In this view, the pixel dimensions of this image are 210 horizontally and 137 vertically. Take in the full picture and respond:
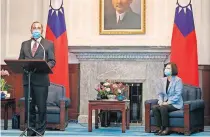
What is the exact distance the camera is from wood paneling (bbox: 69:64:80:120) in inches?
363

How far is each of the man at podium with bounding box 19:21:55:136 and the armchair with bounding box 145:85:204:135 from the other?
2.42 m

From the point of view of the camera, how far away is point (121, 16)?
29.9 feet

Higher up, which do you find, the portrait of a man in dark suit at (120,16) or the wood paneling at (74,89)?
the portrait of a man in dark suit at (120,16)

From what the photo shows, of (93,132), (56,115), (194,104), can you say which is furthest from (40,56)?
(194,104)

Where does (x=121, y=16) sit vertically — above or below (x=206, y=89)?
above

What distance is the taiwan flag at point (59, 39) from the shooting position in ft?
28.4

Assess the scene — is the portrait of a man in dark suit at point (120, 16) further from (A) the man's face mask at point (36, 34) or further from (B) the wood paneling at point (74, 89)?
(A) the man's face mask at point (36, 34)

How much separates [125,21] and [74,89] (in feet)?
6.11

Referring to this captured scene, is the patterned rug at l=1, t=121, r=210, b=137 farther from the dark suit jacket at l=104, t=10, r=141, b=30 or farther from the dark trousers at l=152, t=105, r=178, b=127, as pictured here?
the dark suit jacket at l=104, t=10, r=141, b=30

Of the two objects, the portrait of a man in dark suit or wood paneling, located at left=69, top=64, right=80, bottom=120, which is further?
wood paneling, located at left=69, top=64, right=80, bottom=120

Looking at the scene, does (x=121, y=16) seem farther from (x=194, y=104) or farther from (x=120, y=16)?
(x=194, y=104)

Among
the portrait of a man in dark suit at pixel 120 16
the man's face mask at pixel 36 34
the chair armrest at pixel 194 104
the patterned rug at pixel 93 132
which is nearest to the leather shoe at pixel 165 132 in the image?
the patterned rug at pixel 93 132

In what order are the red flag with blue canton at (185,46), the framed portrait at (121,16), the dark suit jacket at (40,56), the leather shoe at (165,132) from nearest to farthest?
the dark suit jacket at (40,56) < the leather shoe at (165,132) < the red flag with blue canton at (185,46) < the framed portrait at (121,16)

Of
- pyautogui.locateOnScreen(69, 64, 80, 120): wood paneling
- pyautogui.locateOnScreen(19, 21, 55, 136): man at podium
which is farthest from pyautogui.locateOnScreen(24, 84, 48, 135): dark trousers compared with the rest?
pyautogui.locateOnScreen(69, 64, 80, 120): wood paneling
